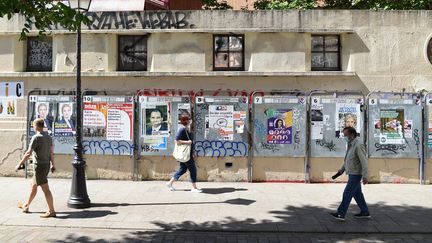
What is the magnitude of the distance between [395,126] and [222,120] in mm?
4388

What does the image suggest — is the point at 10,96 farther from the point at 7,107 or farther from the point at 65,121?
the point at 65,121

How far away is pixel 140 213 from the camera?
852 centimetres

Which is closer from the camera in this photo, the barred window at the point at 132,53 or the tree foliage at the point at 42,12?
the tree foliage at the point at 42,12

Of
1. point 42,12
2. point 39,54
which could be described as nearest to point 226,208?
point 42,12

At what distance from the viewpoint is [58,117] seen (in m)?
12.2

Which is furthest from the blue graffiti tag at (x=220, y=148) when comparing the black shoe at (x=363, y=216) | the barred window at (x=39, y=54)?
the barred window at (x=39, y=54)

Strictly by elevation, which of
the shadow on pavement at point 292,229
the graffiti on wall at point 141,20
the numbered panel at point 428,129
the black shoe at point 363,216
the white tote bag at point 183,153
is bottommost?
the shadow on pavement at point 292,229

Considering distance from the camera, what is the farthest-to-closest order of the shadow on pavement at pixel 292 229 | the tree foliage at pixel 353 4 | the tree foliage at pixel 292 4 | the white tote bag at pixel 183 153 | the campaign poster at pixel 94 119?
the tree foliage at pixel 292 4 → the tree foliage at pixel 353 4 → the campaign poster at pixel 94 119 → the white tote bag at pixel 183 153 → the shadow on pavement at pixel 292 229

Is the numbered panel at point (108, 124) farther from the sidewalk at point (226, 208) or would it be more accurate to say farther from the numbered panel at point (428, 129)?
the numbered panel at point (428, 129)

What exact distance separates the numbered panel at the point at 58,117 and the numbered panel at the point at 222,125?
10.8 feet

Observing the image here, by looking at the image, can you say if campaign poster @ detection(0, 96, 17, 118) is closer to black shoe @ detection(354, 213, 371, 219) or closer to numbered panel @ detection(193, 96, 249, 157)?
numbered panel @ detection(193, 96, 249, 157)

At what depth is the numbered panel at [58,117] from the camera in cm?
1216

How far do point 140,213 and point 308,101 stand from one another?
5.49m

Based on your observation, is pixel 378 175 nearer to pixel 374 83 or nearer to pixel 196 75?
pixel 374 83
